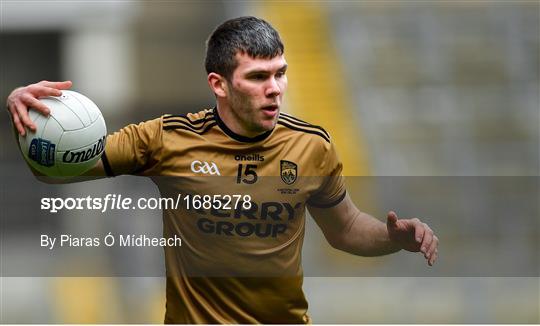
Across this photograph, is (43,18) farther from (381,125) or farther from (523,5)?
(523,5)

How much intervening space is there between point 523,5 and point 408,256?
5.01 meters

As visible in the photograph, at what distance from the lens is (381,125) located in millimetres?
11672

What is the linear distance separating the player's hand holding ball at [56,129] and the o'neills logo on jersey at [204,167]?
46 centimetres

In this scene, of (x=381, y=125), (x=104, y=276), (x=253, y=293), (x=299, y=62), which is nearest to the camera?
(x=253, y=293)

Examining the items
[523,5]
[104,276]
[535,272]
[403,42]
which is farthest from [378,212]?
[523,5]

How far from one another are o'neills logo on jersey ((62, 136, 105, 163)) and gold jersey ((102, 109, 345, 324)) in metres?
0.10

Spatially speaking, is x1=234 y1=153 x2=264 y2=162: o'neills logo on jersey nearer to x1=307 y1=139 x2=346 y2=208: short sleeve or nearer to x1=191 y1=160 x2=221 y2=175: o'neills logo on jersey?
x1=191 y1=160 x2=221 y2=175: o'neills logo on jersey

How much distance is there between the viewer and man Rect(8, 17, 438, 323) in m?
4.30

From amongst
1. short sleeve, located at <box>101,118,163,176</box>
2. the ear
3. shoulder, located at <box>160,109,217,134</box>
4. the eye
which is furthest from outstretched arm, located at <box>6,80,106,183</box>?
the eye

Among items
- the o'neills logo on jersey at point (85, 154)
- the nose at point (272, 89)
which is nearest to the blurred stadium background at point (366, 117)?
the o'neills logo on jersey at point (85, 154)

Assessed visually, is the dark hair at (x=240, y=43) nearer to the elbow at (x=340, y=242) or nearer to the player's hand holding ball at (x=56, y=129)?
the player's hand holding ball at (x=56, y=129)


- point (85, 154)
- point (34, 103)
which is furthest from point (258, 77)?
point (34, 103)

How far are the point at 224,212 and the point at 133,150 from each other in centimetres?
53

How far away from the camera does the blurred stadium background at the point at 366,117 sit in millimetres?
9141
